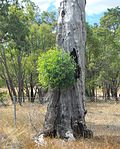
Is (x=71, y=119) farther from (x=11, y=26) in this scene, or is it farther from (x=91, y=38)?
(x=91, y=38)

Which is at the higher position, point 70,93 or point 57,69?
point 57,69

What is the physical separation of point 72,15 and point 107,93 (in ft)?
161

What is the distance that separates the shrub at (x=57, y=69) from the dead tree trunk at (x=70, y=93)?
16.8 inches

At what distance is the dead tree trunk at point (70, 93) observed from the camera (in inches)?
601

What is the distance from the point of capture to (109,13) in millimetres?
65375

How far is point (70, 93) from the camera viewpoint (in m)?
15.7

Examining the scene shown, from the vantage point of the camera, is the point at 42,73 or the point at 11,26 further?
the point at 11,26

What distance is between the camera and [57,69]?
596 inches

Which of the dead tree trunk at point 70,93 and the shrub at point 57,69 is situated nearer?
the shrub at point 57,69

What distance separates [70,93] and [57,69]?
3.59 ft

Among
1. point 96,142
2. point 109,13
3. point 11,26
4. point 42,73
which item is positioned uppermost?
point 109,13

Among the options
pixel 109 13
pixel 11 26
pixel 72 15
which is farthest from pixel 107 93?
pixel 72 15

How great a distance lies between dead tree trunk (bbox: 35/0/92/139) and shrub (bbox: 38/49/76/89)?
1.40 feet

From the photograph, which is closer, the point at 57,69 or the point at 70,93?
the point at 57,69
